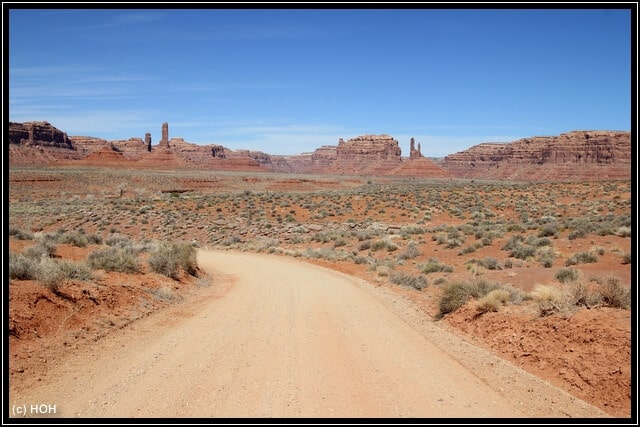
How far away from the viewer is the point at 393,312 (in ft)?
38.7

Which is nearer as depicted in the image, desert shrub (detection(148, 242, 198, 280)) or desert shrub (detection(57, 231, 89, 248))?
desert shrub (detection(148, 242, 198, 280))

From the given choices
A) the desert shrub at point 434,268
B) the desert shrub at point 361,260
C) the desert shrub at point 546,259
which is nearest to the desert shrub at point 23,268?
the desert shrub at point 434,268

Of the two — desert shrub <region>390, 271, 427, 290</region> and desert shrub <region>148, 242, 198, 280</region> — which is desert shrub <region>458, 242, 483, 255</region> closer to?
desert shrub <region>390, 271, 427, 290</region>

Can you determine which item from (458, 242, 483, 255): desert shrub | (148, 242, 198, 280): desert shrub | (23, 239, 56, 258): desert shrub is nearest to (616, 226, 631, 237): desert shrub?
(458, 242, 483, 255): desert shrub

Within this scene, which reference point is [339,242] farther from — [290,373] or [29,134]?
[290,373]

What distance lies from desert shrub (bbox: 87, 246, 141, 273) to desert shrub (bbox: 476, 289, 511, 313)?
32.6ft

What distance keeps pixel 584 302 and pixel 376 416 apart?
5006 millimetres

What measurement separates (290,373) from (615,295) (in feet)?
18.8

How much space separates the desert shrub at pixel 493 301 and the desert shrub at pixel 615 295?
244cm

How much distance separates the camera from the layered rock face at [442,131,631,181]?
171ft

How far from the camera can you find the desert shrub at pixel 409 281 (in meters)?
15.8

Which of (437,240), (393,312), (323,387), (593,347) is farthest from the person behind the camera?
(437,240)
